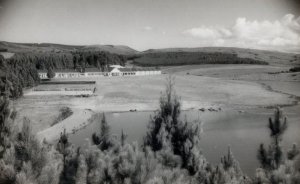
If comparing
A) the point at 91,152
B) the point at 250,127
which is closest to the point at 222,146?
the point at 250,127

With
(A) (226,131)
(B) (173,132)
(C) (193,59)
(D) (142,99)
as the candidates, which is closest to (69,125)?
(D) (142,99)

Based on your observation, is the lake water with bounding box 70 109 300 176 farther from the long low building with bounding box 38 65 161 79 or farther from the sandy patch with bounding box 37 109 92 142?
the long low building with bounding box 38 65 161 79

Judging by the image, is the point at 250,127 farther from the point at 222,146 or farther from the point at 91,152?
the point at 91,152

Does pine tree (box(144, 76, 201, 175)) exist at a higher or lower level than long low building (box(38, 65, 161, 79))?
higher

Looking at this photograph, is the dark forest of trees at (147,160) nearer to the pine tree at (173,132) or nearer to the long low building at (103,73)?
the pine tree at (173,132)

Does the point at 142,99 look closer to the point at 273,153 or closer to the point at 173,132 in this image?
the point at 173,132

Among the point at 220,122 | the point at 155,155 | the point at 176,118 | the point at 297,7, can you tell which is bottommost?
the point at 220,122

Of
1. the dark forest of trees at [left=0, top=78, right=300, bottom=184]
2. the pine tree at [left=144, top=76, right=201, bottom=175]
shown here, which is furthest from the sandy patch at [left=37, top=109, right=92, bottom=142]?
the pine tree at [left=144, top=76, right=201, bottom=175]

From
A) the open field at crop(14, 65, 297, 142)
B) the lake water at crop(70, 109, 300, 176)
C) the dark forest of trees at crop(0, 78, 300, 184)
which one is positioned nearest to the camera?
the dark forest of trees at crop(0, 78, 300, 184)
